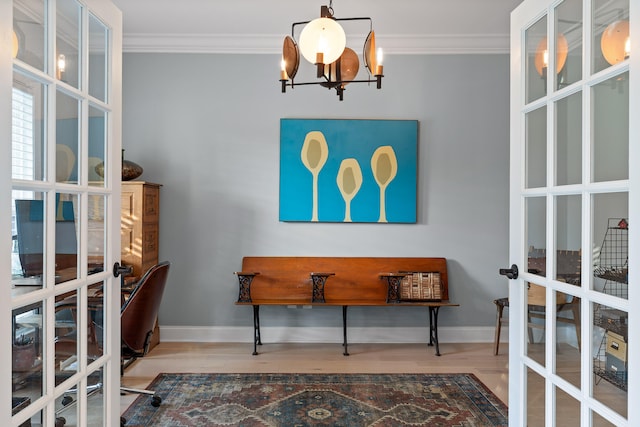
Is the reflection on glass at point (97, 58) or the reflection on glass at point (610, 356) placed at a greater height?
the reflection on glass at point (97, 58)

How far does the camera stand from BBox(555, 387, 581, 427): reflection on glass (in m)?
1.62

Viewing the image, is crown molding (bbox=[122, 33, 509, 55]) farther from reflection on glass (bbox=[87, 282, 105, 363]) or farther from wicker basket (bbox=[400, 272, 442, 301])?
reflection on glass (bbox=[87, 282, 105, 363])

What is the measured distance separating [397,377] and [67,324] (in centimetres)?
251

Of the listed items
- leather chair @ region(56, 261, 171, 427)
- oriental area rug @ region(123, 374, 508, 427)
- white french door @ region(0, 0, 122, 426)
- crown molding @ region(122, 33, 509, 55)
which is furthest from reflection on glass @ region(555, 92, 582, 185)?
crown molding @ region(122, 33, 509, 55)

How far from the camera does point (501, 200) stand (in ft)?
15.1

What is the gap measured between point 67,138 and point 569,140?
64.6 inches

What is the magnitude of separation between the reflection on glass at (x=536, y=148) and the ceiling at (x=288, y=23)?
7.45ft

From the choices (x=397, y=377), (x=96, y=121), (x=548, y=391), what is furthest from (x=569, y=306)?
(x=397, y=377)

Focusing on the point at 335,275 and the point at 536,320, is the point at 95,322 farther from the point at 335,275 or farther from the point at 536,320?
the point at 335,275

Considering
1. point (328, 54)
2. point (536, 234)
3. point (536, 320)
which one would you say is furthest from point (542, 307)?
point (328, 54)

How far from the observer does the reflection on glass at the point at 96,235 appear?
186 cm

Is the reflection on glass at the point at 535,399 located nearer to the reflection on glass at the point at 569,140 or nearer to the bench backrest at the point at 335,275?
the reflection on glass at the point at 569,140

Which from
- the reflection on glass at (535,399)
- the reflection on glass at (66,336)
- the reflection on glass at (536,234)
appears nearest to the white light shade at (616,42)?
the reflection on glass at (536,234)

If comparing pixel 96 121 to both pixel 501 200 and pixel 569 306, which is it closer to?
pixel 569 306
